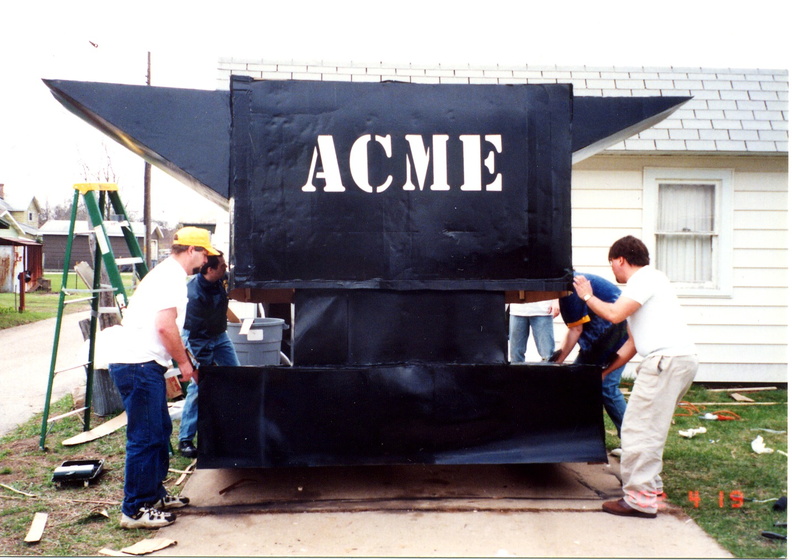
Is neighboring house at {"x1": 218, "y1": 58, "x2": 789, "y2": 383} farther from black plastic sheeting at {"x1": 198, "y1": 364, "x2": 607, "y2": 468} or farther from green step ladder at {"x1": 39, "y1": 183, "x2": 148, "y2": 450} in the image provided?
black plastic sheeting at {"x1": 198, "y1": 364, "x2": 607, "y2": 468}

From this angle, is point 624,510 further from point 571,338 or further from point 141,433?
point 141,433

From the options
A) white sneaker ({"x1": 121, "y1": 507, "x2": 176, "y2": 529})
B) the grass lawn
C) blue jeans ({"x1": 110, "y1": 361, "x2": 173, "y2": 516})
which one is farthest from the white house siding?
white sneaker ({"x1": 121, "y1": 507, "x2": 176, "y2": 529})

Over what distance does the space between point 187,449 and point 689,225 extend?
6.71m

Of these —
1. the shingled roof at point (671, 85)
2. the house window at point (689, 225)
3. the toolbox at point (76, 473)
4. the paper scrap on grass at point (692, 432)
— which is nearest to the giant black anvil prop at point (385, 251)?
the toolbox at point (76, 473)

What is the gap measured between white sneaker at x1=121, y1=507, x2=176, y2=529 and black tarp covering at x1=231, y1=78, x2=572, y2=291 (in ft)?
4.94

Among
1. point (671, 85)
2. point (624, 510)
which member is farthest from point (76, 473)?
point (671, 85)

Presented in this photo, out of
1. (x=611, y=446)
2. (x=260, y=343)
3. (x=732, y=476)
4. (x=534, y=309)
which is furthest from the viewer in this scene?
(x=534, y=309)

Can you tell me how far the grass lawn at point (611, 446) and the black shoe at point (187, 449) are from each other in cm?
6

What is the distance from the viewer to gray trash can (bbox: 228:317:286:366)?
250 inches

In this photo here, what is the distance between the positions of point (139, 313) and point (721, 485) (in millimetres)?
4232

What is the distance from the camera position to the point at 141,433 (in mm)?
3902

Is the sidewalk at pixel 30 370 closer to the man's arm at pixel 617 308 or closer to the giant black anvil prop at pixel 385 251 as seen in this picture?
the giant black anvil prop at pixel 385 251

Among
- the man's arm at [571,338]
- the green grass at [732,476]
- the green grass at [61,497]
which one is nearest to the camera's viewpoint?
the green grass at [61,497]

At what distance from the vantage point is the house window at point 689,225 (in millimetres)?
8234
